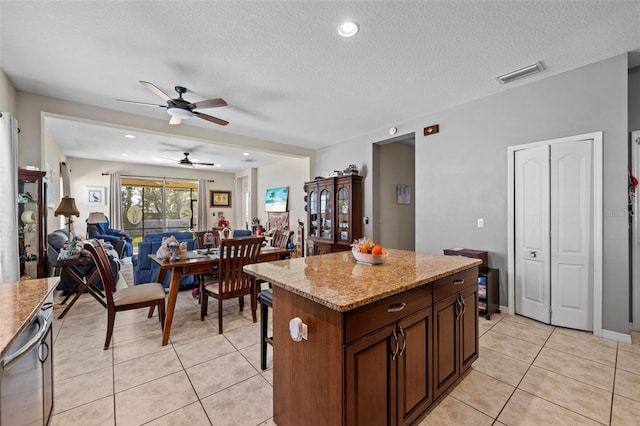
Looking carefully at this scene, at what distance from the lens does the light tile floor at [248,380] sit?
1.65 meters

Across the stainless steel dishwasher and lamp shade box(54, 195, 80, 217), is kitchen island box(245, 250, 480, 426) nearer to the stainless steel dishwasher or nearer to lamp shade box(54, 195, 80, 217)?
the stainless steel dishwasher

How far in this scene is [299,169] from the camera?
23.4 ft

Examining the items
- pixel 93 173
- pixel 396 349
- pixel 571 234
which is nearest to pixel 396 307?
pixel 396 349

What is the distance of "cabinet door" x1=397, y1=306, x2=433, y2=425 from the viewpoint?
139 centimetres

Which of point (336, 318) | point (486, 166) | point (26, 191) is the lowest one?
point (336, 318)

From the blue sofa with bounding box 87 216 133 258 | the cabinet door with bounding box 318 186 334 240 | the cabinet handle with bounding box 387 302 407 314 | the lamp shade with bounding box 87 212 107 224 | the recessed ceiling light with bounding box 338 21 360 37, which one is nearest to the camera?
the cabinet handle with bounding box 387 302 407 314

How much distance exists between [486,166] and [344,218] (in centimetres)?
254

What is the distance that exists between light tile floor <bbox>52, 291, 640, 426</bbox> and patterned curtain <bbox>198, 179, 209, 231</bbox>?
6338 millimetres

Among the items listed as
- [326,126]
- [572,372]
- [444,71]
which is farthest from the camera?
[326,126]

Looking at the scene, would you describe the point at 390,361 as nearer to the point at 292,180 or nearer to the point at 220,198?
the point at 292,180

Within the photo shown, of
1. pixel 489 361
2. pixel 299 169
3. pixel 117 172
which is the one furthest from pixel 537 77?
pixel 117 172

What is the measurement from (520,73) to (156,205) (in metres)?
9.38

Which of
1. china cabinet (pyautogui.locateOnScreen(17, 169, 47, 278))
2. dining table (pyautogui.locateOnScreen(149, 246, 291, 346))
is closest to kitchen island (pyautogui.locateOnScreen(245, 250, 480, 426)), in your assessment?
dining table (pyautogui.locateOnScreen(149, 246, 291, 346))

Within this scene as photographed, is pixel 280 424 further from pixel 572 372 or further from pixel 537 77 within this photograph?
pixel 537 77
